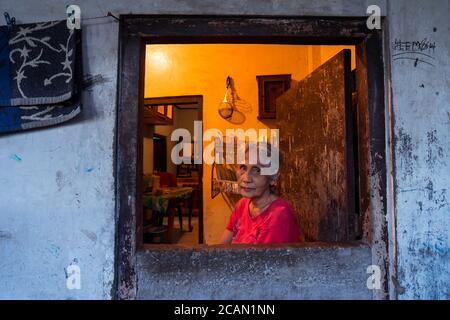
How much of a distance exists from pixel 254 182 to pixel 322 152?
1.78 feet

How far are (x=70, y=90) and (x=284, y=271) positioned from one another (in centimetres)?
152

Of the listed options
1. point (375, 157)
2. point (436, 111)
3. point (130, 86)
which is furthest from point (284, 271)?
point (130, 86)

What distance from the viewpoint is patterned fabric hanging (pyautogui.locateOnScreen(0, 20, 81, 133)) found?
1698 mm

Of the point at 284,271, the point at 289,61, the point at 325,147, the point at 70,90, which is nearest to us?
the point at 70,90

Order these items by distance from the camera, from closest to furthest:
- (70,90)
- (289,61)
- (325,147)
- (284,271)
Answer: (70,90) → (284,271) → (325,147) → (289,61)

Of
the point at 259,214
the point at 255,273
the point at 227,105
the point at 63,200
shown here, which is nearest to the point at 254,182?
the point at 259,214

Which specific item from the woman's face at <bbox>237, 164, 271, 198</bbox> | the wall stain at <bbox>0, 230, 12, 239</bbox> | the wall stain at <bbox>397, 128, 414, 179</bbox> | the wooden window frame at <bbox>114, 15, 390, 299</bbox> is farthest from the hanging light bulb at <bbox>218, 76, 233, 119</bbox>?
the wall stain at <bbox>0, 230, 12, 239</bbox>

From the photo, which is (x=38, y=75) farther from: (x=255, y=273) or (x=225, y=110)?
(x=225, y=110)

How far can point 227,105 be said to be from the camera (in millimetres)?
4137

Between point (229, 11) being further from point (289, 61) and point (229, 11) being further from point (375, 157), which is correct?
point (289, 61)

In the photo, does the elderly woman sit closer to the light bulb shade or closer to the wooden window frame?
the wooden window frame

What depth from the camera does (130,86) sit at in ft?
5.93

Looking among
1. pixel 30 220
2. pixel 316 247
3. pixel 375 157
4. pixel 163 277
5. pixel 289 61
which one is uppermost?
pixel 289 61

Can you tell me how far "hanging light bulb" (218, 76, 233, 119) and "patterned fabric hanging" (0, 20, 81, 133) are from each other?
2520 millimetres
